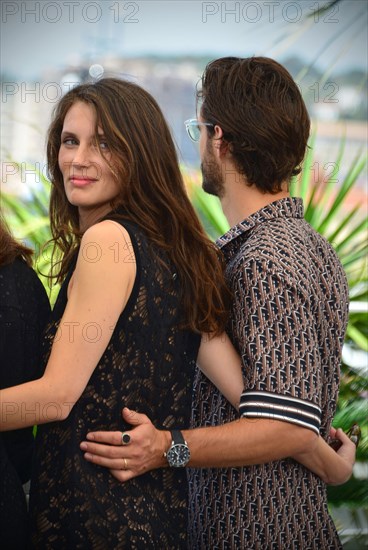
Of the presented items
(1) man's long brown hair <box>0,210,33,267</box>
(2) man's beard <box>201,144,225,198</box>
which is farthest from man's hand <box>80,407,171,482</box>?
(2) man's beard <box>201,144,225,198</box>

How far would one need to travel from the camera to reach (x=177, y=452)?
1.59m

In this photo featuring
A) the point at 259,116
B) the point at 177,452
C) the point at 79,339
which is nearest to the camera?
the point at 79,339

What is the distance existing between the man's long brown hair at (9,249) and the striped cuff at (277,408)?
1.54ft

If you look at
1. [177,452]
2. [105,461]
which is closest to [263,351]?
[177,452]

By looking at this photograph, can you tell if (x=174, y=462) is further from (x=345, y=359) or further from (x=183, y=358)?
(x=345, y=359)

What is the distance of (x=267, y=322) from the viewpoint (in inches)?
64.5

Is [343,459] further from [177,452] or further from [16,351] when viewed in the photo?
[16,351]

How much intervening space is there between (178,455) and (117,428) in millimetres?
127

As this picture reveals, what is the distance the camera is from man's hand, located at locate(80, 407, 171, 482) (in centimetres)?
151

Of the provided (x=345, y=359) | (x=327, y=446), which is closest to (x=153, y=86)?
(x=345, y=359)

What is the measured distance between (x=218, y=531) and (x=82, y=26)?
3.64 metres

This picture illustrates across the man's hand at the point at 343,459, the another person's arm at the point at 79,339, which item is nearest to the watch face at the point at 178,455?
the another person's arm at the point at 79,339

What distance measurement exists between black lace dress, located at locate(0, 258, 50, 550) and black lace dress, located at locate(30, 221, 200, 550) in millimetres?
37

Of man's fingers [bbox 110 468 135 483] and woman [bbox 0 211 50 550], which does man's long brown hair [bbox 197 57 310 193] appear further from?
man's fingers [bbox 110 468 135 483]
